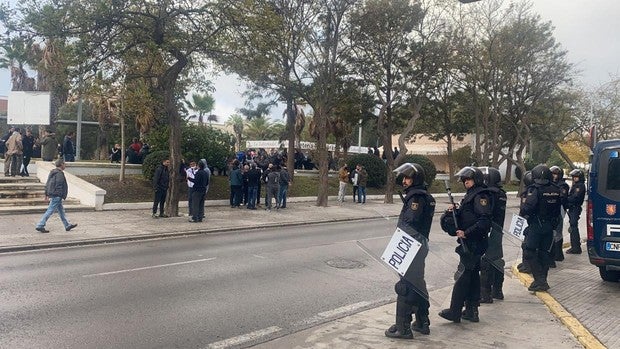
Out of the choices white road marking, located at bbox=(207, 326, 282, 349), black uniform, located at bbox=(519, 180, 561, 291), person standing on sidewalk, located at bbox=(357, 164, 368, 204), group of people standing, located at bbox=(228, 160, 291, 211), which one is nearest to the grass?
group of people standing, located at bbox=(228, 160, 291, 211)

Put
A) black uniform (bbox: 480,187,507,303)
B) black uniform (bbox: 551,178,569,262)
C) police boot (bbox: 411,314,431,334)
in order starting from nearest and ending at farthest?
police boot (bbox: 411,314,431,334) < black uniform (bbox: 480,187,507,303) < black uniform (bbox: 551,178,569,262)

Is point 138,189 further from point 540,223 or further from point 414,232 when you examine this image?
point 414,232

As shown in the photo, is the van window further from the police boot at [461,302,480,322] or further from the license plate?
the police boot at [461,302,480,322]

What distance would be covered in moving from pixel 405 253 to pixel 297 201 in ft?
63.6

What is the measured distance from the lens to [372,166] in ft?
102

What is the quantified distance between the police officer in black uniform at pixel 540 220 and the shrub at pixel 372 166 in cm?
2224

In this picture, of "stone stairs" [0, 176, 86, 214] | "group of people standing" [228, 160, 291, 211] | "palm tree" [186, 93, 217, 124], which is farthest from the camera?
"palm tree" [186, 93, 217, 124]

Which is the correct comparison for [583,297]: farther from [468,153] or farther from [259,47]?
[468,153]

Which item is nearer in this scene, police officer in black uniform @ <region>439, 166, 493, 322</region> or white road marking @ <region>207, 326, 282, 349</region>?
white road marking @ <region>207, 326, 282, 349</region>

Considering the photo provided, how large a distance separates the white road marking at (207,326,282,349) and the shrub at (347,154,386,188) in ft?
80.5

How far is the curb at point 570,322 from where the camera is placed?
232 inches

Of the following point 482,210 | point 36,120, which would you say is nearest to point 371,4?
point 36,120

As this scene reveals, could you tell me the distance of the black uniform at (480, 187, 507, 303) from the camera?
7.69 meters

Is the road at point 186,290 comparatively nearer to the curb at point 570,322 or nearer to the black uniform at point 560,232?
the black uniform at point 560,232
